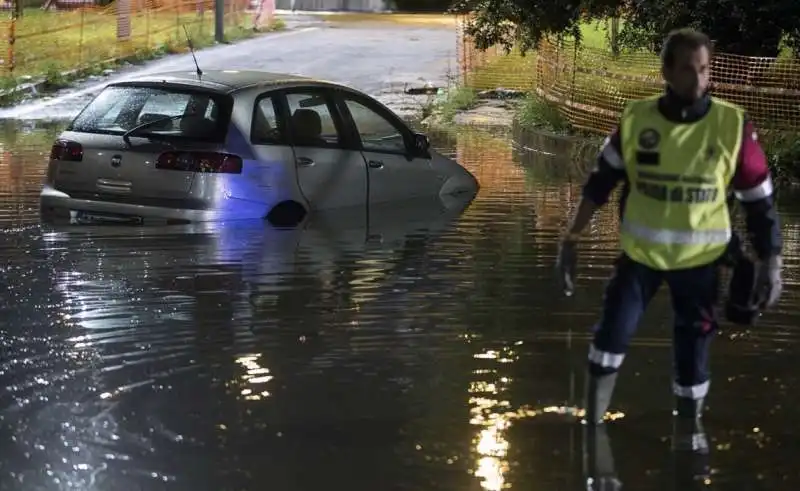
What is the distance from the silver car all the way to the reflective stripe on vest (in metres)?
5.80

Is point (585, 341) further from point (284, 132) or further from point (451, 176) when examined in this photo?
point (451, 176)

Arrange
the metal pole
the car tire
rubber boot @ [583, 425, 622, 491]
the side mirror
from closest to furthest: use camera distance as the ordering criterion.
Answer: rubber boot @ [583, 425, 622, 491] < the car tire < the side mirror < the metal pole

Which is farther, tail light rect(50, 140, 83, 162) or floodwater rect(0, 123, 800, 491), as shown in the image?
tail light rect(50, 140, 83, 162)

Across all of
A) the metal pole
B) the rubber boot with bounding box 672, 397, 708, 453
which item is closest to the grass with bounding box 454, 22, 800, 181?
the rubber boot with bounding box 672, 397, 708, 453

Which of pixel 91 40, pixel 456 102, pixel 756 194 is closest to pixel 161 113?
pixel 756 194

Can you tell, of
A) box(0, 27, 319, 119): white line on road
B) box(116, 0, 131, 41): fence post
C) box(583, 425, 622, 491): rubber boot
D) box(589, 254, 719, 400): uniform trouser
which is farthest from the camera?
box(116, 0, 131, 41): fence post

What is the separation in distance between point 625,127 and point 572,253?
557mm

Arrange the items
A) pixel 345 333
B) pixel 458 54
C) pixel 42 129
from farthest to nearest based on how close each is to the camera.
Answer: pixel 458 54, pixel 42 129, pixel 345 333

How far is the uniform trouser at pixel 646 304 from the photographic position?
5602 millimetres

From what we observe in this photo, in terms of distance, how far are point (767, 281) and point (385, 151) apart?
273 inches

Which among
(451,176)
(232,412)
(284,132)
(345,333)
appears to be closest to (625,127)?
(232,412)

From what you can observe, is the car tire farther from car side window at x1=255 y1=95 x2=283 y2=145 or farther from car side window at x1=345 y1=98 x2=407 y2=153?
car side window at x1=345 y1=98 x2=407 y2=153

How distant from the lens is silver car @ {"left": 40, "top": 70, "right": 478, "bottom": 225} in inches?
427

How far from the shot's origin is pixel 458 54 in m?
31.0
